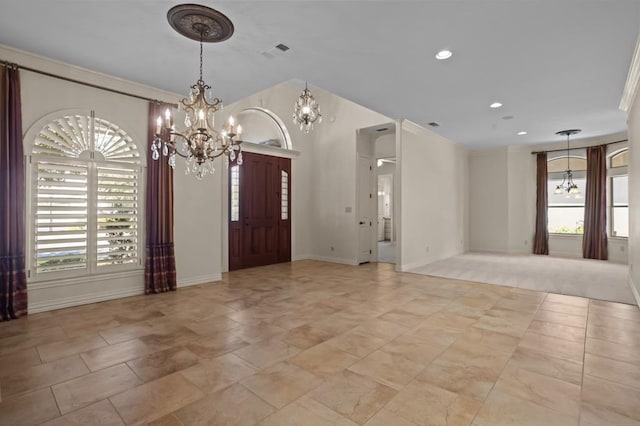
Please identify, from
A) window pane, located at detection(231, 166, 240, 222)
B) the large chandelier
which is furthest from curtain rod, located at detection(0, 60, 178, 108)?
window pane, located at detection(231, 166, 240, 222)

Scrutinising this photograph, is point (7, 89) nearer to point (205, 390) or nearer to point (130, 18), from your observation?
point (130, 18)

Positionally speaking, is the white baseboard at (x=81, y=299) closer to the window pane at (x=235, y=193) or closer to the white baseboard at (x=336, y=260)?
the window pane at (x=235, y=193)

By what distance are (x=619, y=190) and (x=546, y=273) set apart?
379 cm

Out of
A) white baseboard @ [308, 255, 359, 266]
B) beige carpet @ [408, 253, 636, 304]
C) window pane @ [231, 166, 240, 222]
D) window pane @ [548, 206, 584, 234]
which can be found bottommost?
beige carpet @ [408, 253, 636, 304]

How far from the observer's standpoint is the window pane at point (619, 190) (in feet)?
25.8

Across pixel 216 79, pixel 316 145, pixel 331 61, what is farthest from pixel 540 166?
pixel 216 79

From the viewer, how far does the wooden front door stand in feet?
22.5

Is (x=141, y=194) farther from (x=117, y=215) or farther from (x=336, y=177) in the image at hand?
(x=336, y=177)

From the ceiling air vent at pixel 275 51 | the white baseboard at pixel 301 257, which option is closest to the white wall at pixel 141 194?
the ceiling air vent at pixel 275 51

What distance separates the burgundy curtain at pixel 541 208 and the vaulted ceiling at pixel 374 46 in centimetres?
406

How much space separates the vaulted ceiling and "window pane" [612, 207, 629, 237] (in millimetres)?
4057

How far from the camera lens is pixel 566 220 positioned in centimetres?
898

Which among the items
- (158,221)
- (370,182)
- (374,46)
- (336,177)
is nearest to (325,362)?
(374,46)

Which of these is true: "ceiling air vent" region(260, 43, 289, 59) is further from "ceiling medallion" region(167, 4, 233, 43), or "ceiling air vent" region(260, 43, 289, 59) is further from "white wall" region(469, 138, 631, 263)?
"white wall" region(469, 138, 631, 263)
